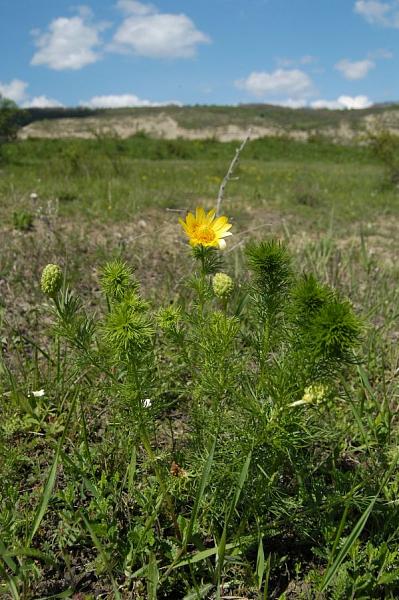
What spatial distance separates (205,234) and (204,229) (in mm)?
28

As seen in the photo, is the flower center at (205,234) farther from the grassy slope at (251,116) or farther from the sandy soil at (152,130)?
the grassy slope at (251,116)

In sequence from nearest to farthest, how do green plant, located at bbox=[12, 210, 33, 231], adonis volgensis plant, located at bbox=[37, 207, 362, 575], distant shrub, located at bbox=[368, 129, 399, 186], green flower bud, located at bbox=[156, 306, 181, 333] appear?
adonis volgensis plant, located at bbox=[37, 207, 362, 575] < green flower bud, located at bbox=[156, 306, 181, 333] < green plant, located at bbox=[12, 210, 33, 231] < distant shrub, located at bbox=[368, 129, 399, 186]

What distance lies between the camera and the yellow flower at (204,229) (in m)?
1.28

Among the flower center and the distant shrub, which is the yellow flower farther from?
the distant shrub

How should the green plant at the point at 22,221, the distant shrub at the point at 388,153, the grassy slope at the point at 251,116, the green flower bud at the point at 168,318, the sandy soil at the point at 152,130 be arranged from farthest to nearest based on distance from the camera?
the grassy slope at the point at 251,116
the sandy soil at the point at 152,130
the distant shrub at the point at 388,153
the green plant at the point at 22,221
the green flower bud at the point at 168,318

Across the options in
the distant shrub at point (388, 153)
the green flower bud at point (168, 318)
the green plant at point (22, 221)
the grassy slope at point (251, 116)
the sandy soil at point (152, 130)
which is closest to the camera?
the green flower bud at point (168, 318)

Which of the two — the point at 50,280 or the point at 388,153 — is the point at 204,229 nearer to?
the point at 50,280

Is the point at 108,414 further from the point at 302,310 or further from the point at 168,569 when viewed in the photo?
the point at 302,310

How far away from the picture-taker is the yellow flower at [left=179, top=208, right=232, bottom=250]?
4.19 ft

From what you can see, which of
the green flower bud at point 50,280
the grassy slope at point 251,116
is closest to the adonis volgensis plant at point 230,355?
the green flower bud at point 50,280

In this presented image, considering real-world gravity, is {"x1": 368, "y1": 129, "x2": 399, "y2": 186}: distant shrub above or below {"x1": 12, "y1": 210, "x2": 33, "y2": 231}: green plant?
above

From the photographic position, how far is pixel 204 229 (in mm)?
1322

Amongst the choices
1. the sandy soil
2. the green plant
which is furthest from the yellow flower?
the sandy soil

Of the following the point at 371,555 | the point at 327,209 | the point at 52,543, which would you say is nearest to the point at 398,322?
the point at 371,555
